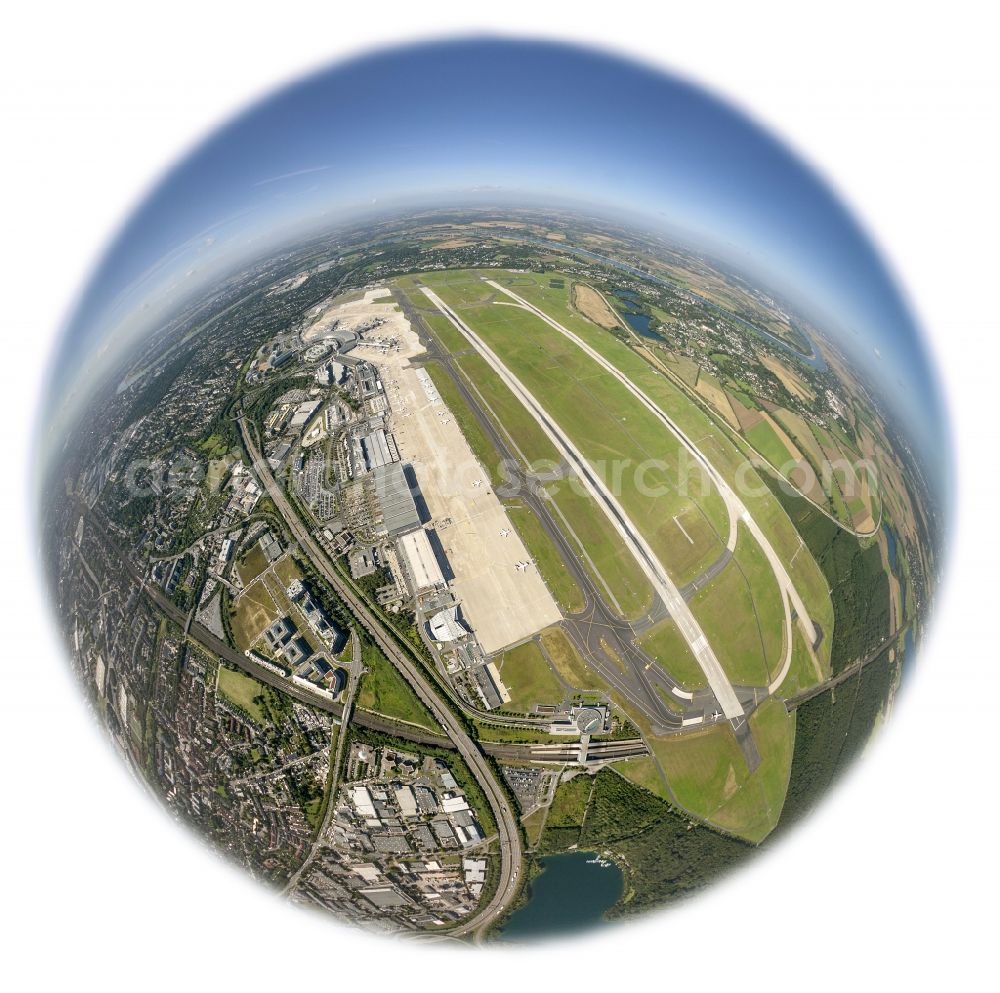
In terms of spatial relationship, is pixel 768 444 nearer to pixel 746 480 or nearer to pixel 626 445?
pixel 746 480

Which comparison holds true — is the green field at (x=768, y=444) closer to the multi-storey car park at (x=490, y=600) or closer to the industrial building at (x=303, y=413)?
the multi-storey car park at (x=490, y=600)

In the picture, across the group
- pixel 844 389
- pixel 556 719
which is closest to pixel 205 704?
pixel 556 719

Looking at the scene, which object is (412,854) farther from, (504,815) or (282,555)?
(282,555)

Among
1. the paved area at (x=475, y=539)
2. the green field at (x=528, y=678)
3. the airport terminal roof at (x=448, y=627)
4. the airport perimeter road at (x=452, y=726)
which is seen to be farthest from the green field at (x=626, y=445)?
the airport perimeter road at (x=452, y=726)

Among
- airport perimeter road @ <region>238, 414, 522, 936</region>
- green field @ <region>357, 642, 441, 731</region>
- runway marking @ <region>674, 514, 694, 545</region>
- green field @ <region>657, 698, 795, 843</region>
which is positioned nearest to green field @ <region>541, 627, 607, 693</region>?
green field @ <region>657, 698, 795, 843</region>

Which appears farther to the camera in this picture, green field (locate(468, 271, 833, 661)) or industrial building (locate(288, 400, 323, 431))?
industrial building (locate(288, 400, 323, 431))

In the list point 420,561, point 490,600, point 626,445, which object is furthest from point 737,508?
point 420,561

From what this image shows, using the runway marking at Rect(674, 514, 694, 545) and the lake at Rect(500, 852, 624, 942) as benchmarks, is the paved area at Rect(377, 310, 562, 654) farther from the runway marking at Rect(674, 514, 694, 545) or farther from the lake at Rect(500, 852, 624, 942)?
the lake at Rect(500, 852, 624, 942)
